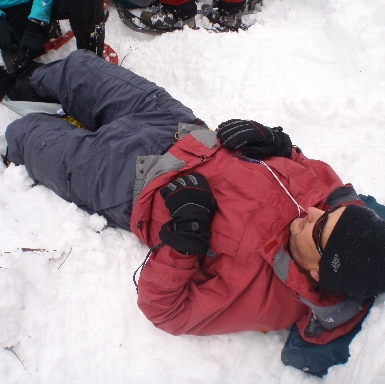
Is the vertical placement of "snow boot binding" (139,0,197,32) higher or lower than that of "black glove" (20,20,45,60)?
higher

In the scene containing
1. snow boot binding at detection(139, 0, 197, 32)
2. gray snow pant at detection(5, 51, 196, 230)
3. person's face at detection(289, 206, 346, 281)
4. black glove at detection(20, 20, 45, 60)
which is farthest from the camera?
snow boot binding at detection(139, 0, 197, 32)

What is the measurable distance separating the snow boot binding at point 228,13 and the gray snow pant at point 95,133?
2215 millimetres

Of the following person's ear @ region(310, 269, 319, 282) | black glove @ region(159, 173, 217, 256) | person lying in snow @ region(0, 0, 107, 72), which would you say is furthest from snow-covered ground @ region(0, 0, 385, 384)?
black glove @ region(159, 173, 217, 256)

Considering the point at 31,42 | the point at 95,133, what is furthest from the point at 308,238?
the point at 31,42

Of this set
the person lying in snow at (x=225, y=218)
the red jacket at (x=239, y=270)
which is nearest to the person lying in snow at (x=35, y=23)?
the person lying in snow at (x=225, y=218)

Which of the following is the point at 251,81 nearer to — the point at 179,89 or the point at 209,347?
the point at 179,89

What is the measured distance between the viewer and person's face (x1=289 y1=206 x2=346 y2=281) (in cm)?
158

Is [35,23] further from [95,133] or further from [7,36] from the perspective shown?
[95,133]

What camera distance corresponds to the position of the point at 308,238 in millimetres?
1677

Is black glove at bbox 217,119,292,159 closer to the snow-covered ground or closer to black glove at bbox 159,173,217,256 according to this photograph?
black glove at bbox 159,173,217,256

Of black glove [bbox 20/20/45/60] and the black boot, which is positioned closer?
black glove [bbox 20/20/45/60]

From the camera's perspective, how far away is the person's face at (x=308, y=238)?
1581mm

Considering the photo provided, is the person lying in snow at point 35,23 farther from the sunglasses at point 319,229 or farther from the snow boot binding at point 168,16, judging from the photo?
the sunglasses at point 319,229

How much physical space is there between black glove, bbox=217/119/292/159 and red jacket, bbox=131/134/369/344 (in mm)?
111
